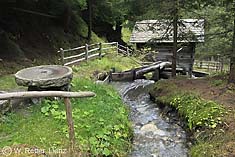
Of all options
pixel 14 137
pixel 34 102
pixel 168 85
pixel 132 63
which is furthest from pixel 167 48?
pixel 14 137

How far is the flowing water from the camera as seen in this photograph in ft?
26.5

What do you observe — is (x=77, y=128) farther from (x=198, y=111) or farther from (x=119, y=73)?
(x=119, y=73)

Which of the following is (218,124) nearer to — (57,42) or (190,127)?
(190,127)

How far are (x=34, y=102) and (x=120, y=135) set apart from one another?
2798 mm

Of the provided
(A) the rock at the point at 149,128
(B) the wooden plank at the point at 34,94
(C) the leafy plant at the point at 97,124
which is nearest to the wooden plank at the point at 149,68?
(C) the leafy plant at the point at 97,124

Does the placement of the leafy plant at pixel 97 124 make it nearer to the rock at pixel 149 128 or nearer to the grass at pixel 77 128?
the grass at pixel 77 128

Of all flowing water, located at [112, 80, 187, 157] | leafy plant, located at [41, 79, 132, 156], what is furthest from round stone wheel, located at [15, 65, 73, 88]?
flowing water, located at [112, 80, 187, 157]

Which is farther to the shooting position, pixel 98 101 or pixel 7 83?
pixel 7 83

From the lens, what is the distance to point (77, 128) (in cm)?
768

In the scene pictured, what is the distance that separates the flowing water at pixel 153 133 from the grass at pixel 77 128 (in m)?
0.44

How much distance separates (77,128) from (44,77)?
8.42 feet

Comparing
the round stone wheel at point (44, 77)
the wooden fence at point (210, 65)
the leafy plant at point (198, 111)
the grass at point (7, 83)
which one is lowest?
the wooden fence at point (210, 65)

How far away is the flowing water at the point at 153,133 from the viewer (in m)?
8.06

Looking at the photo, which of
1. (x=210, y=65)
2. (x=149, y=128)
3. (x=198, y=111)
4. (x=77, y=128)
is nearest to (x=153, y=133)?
(x=149, y=128)
